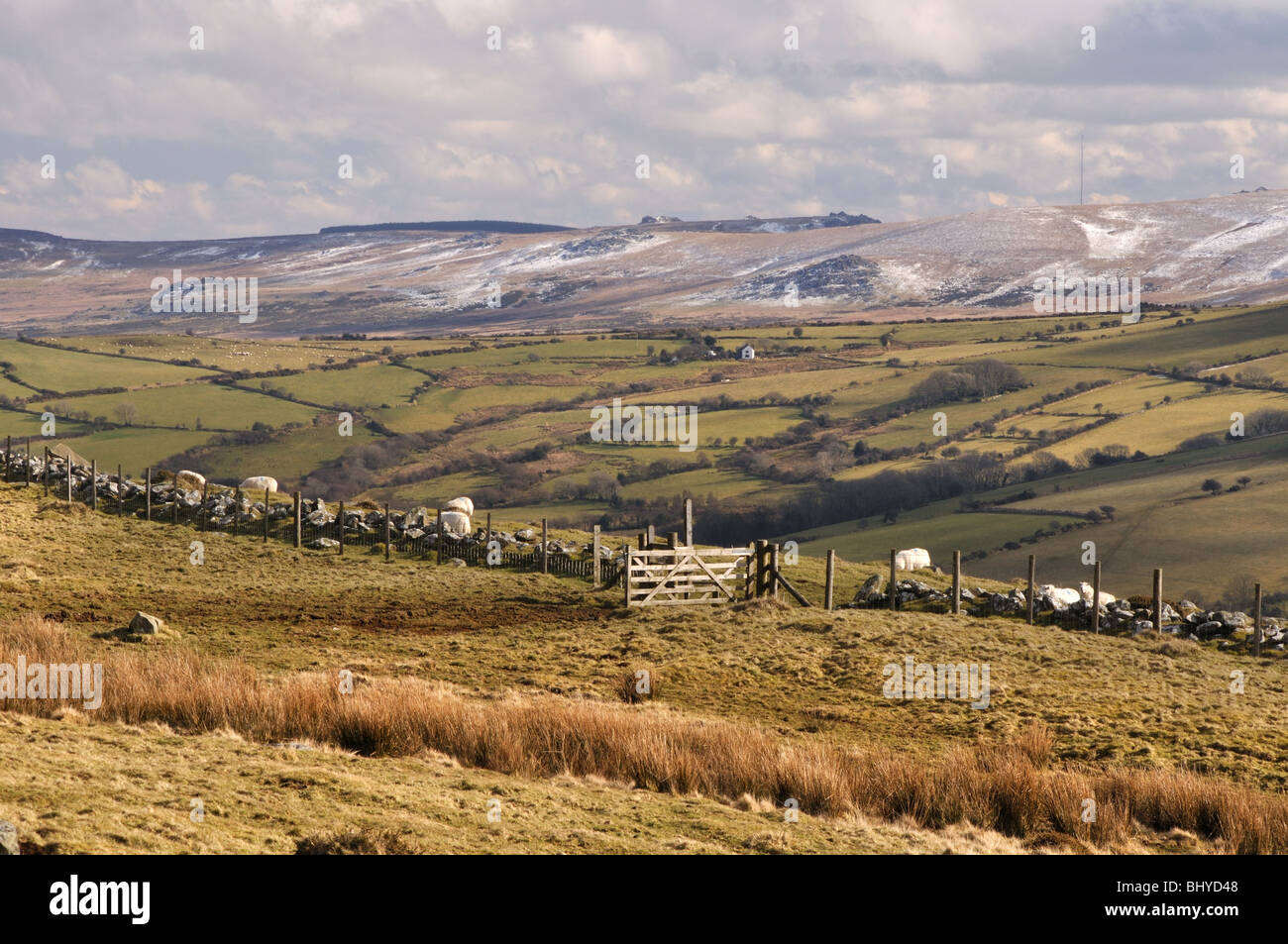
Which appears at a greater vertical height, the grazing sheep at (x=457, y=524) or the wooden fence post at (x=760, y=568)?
the grazing sheep at (x=457, y=524)

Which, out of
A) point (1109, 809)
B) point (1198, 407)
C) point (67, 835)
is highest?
point (1198, 407)

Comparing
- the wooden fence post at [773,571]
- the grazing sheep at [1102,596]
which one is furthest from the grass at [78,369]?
the grazing sheep at [1102,596]

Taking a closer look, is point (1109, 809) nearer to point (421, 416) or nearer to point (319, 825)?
point (319, 825)

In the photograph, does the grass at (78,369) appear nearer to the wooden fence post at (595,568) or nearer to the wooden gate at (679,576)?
the wooden fence post at (595,568)

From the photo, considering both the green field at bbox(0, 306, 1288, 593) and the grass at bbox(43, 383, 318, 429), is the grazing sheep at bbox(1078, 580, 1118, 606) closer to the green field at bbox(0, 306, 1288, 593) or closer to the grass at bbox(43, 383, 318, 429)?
the green field at bbox(0, 306, 1288, 593)

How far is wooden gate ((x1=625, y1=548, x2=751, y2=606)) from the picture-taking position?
1270 inches

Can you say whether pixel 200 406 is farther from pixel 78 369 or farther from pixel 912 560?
pixel 912 560

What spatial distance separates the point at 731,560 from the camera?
33781 mm

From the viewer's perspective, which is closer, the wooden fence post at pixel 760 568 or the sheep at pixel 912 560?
the wooden fence post at pixel 760 568

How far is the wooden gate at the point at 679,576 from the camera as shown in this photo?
1270 inches

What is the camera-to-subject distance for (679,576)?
3259 centimetres

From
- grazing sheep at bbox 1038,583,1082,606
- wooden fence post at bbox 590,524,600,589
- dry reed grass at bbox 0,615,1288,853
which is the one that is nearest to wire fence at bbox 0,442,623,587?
wooden fence post at bbox 590,524,600,589
